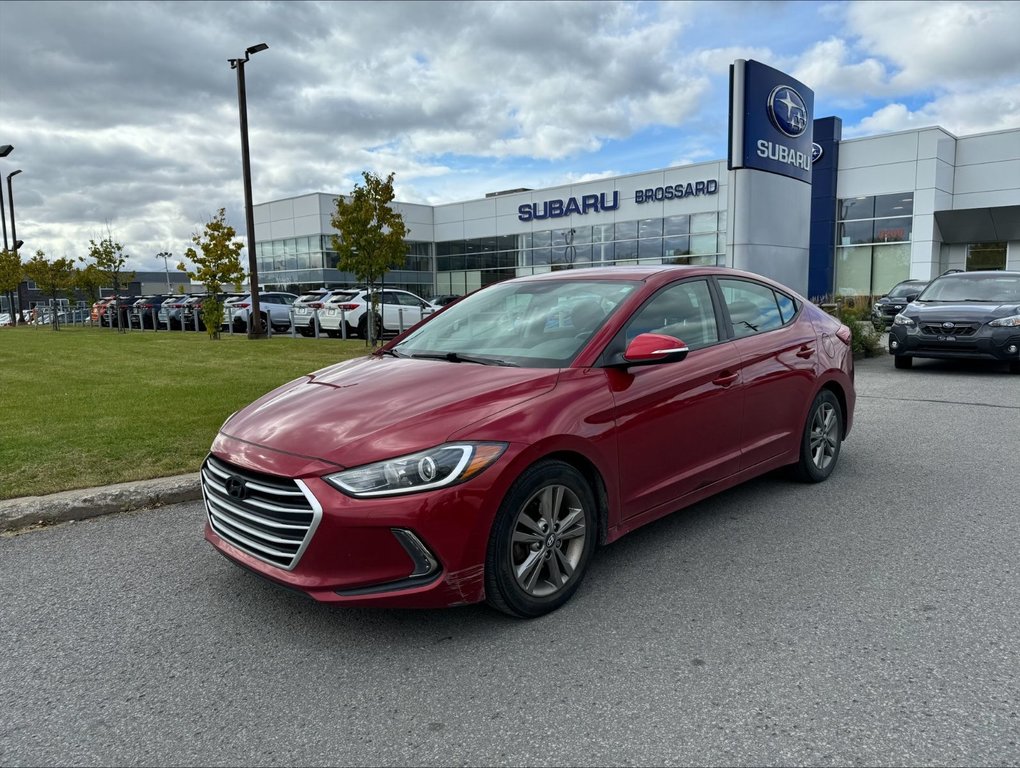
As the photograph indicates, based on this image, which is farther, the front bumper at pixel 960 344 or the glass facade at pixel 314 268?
the glass facade at pixel 314 268

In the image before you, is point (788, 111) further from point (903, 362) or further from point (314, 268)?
point (314, 268)

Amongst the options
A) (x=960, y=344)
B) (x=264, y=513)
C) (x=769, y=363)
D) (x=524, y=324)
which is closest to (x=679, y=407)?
(x=524, y=324)

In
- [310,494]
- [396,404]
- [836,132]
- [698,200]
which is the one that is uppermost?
[836,132]

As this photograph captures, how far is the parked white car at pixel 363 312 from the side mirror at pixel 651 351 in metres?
17.4

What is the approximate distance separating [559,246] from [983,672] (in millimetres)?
41883

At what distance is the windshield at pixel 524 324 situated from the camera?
3857 millimetres

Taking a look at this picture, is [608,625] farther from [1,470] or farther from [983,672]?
[1,470]

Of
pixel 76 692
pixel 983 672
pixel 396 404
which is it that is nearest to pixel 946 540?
pixel 983 672

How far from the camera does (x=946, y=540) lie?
426 centimetres

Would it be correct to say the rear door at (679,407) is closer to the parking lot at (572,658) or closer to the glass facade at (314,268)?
the parking lot at (572,658)

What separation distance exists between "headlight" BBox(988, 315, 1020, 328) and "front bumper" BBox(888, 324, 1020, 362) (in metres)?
0.05

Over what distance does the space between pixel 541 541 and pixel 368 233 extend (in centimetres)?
1586

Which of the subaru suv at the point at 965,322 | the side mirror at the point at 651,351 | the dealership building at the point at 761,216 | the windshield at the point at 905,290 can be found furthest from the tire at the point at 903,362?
the side mirror at the point at 651,351

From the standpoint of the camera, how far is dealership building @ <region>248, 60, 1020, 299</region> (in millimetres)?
15266
